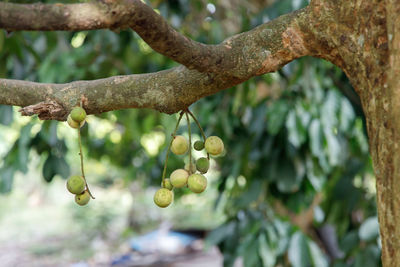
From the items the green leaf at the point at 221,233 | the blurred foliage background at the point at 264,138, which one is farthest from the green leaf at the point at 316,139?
the green leaf at the point at 221,233

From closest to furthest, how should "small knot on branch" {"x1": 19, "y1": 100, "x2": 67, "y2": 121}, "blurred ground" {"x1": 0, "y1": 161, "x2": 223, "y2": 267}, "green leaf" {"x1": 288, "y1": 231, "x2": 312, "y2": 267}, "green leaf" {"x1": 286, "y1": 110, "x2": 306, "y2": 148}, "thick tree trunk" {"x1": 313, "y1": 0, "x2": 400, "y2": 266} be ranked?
"thick tree trunk" {"x1": 313, "y1": 0, "x2": 400, "y2": 266} < "small knot on branch" {"x1": 19, "y1": 100, "x2": 67, "y2": 121} < "green leaf" {"x1": 286, "y1": 110, "x2": 306, "y2": 148} < "green leaf" {"x1": 288, "y1": 231, "x2": 312, "y2": 267} < "blurred ground" {"x1": 0, "y1": 161, "x2": 223, "y2": 267}

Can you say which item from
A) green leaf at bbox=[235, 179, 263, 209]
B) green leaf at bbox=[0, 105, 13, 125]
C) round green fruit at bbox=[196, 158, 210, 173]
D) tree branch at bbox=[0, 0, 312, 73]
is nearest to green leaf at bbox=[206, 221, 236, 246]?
green leaf at bbox=[235, 179, 263, 209]

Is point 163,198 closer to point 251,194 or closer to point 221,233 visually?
point 251,194

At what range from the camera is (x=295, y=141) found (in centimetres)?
217

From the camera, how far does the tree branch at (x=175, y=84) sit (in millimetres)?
949

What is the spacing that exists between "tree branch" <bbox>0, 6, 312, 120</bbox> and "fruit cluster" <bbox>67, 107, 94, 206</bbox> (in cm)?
5

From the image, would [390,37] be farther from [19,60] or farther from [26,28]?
[19,60]

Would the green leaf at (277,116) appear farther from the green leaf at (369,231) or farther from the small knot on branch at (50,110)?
the small knot on branch at (50,110)

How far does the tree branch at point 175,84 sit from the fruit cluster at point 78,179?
0.17ft

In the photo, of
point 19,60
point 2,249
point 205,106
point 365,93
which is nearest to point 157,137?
point 205,106

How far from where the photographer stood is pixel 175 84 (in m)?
0.96

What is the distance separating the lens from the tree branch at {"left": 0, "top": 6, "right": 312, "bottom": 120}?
95 centimetres

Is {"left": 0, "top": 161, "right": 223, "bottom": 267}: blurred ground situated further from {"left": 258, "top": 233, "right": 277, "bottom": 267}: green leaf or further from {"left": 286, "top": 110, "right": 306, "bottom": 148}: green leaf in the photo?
{"left": 286, "top": 110, "right": 306, "bottom": 148}: green leaf

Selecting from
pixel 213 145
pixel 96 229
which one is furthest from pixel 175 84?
pixel 96 229
